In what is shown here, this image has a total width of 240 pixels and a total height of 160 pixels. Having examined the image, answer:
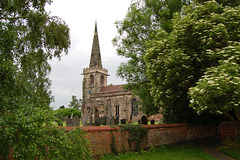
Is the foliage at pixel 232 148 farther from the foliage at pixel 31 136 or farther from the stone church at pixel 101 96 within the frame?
the stone church at pixel 101 96

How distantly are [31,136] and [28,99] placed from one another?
6.97 feet

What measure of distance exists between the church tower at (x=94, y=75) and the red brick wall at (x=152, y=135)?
40090mm

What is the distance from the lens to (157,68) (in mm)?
11039

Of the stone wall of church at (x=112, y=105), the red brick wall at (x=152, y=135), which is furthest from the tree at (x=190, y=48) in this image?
the stone wall of church at (x=112, y=105)

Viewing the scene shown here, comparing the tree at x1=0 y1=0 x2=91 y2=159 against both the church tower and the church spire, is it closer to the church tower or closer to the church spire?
the church tower

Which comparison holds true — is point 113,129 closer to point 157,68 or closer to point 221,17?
point 157,68

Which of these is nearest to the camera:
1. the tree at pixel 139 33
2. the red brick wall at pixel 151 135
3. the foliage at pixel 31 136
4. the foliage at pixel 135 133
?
the foliage at pixel 31 136

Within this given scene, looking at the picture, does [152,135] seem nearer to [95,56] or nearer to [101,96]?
[101,96]

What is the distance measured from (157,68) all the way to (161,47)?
122 centimetres

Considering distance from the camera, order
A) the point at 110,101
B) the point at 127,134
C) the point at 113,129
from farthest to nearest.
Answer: the point at 110,101 < the point at 127,134 < the point at 113,129

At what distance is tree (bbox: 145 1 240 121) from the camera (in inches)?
371

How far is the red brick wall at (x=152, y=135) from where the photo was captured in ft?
25.1

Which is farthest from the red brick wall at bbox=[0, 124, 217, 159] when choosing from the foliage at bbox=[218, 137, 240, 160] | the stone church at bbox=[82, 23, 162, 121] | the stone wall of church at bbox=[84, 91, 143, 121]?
the stone wall of church at bbox=[84, 91, 143, 121]

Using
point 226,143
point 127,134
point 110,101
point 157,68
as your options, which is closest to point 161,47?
point 157,68
